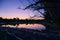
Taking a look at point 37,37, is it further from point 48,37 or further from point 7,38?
point 7,38

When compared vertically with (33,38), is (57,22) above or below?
above

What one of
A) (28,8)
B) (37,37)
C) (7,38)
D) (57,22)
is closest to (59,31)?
(57,22)

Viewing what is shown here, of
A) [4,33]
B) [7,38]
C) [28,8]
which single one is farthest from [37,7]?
[4,33]

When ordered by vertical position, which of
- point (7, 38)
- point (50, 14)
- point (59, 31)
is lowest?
point (7, 38)

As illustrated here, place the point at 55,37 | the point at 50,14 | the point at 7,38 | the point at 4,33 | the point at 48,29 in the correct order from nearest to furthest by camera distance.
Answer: the point at 55,37 → the point at 50,14 → the point at 48,29 → the point at 7,38 → the point at 4,33

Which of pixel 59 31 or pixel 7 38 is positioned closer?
pixel 59 31

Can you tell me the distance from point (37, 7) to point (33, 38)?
819mm

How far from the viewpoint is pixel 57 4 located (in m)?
4.57

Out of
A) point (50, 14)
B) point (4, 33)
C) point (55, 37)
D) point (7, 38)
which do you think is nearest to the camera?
point (55, 37)

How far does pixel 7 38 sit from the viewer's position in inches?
296

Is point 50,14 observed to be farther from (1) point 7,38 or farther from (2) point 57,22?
(1) point 7,38

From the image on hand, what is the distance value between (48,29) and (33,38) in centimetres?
49

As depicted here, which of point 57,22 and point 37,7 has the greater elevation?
point 37,7

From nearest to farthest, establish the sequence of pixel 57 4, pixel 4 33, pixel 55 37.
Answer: pixel 55 37 → pixel 57 4 → pixel 4 33
